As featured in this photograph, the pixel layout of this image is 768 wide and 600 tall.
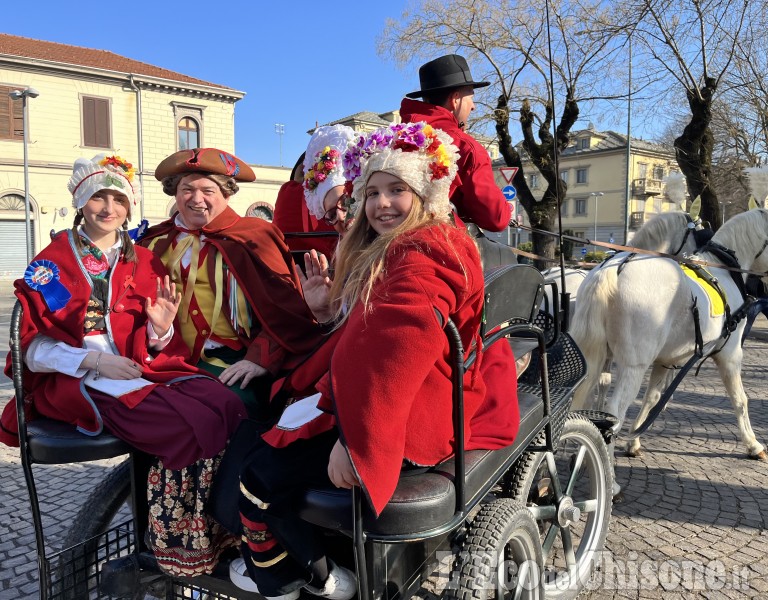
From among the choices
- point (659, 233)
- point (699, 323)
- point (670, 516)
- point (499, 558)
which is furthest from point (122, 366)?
point (659, 233)

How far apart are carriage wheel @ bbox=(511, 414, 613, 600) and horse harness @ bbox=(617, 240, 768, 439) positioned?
1208 mm

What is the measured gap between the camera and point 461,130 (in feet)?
8.55

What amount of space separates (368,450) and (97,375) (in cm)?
114

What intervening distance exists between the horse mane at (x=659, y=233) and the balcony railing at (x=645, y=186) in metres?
57.4

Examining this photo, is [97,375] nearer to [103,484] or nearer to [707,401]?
[103,484]

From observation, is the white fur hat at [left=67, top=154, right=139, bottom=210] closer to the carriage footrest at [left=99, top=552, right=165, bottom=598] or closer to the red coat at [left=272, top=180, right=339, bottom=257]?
the red coat at [left=272, top=180, right=339, bottom=257]

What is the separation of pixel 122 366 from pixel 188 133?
95.6ft

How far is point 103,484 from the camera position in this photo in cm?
232

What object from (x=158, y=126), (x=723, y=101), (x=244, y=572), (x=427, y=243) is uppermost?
(x=158, y=126)

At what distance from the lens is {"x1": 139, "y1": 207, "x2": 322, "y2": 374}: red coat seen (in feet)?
7.31

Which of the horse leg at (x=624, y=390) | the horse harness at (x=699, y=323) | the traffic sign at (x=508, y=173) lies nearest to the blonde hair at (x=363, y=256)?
the horse leg at (x=624, y=390)

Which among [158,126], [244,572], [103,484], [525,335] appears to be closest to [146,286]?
[103,484]

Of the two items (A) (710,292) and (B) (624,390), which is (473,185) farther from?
(A) (710,292)

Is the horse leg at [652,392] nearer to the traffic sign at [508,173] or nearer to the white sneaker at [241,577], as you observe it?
the white sneaker at [241,577]
